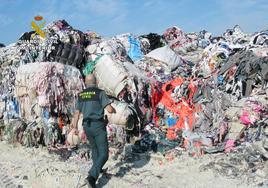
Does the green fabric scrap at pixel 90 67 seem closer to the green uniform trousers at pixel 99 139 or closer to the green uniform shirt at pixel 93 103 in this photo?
Answer: the green uniform shirt at pixel 93 103

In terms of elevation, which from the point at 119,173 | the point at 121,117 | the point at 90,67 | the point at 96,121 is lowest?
the point at 119,173

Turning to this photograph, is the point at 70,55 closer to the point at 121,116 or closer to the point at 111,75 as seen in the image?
the point at 111,75

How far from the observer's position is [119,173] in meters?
7.08

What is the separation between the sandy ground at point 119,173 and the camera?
21.5ft

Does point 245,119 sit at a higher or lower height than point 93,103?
lower

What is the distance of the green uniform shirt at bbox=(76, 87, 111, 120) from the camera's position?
6.36m

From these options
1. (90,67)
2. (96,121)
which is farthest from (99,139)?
(90,67)

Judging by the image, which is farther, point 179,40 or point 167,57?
point 179,40

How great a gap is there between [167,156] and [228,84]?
9.95 feet

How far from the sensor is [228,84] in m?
9.91

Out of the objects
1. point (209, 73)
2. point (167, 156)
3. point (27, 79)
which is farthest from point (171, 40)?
point (167, 156)

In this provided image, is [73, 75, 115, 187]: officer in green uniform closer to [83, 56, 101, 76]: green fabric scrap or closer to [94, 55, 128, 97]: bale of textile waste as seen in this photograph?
[94, 55, 128, 97]: bale of textile waste

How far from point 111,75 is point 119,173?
10.7ft

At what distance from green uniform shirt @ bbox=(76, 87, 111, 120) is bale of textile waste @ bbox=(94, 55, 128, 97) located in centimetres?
312
